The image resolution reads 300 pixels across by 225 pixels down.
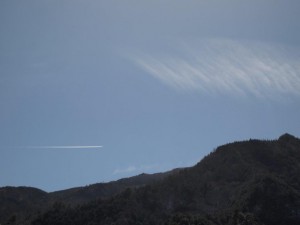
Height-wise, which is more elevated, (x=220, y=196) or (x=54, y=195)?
(x=54, y=195)

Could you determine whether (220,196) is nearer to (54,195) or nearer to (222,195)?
(222,195)

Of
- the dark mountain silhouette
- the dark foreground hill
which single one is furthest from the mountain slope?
the dark mountain silhouette

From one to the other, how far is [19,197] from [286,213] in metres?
37.4

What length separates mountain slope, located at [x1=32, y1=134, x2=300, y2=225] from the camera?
35.8 meters

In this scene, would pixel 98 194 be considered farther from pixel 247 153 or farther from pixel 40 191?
pixel 247 153

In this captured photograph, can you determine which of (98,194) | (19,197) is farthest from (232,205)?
(19,197)

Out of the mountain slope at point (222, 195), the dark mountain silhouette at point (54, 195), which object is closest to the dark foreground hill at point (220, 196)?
the mountain slope at point (222, 195)

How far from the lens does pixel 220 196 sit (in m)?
42.5

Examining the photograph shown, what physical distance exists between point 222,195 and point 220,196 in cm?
21

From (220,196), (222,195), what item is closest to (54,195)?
(220,196)

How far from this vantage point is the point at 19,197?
60500 mm

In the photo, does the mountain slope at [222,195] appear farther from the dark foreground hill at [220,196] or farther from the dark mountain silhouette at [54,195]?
the dark mountain silhouette at [54,195]

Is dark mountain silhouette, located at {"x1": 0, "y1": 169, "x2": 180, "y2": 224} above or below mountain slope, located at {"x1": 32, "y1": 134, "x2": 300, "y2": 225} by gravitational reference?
above

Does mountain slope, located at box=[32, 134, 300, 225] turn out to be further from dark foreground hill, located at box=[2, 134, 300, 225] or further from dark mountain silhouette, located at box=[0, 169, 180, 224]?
dark mountain silhouette, located at box=[0, 169, 180, 224]
